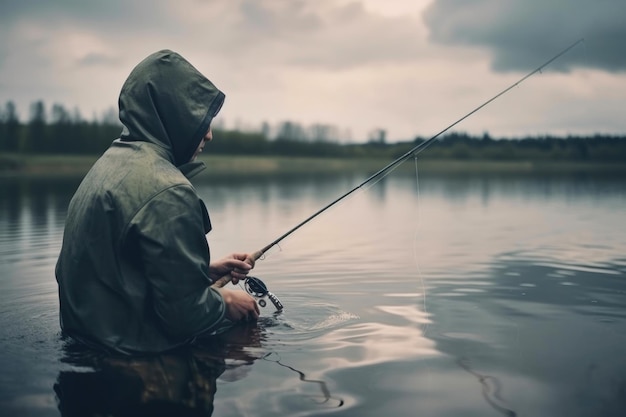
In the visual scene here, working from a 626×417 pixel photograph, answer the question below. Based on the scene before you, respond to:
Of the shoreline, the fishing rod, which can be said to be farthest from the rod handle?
the shoreline

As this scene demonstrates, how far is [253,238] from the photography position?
1367 cm

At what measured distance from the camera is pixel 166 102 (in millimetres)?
4168

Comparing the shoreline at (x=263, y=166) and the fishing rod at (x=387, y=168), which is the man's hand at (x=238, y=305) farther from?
the shoreline at (x=263, y=166)

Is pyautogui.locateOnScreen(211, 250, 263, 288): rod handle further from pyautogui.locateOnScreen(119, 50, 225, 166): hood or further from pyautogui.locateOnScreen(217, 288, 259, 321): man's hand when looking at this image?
pyautogui.locateOnScreen(119, 50, 225, 166): hood

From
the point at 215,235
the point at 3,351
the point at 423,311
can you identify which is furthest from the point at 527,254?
the point at 3,351

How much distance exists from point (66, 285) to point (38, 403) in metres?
0.60

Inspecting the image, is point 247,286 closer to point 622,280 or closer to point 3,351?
point 3,351

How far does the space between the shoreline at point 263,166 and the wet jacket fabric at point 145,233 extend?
6349cm

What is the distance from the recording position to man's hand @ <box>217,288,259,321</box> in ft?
15.2

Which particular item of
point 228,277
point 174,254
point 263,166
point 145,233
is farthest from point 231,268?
point 263,166

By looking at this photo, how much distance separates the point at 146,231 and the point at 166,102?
2.66 ft

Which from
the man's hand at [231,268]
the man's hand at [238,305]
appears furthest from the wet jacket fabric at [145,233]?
the man's hand at [231,268]

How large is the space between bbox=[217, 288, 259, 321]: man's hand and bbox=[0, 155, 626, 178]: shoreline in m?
63.1

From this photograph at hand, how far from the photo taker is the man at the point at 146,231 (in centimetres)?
380
